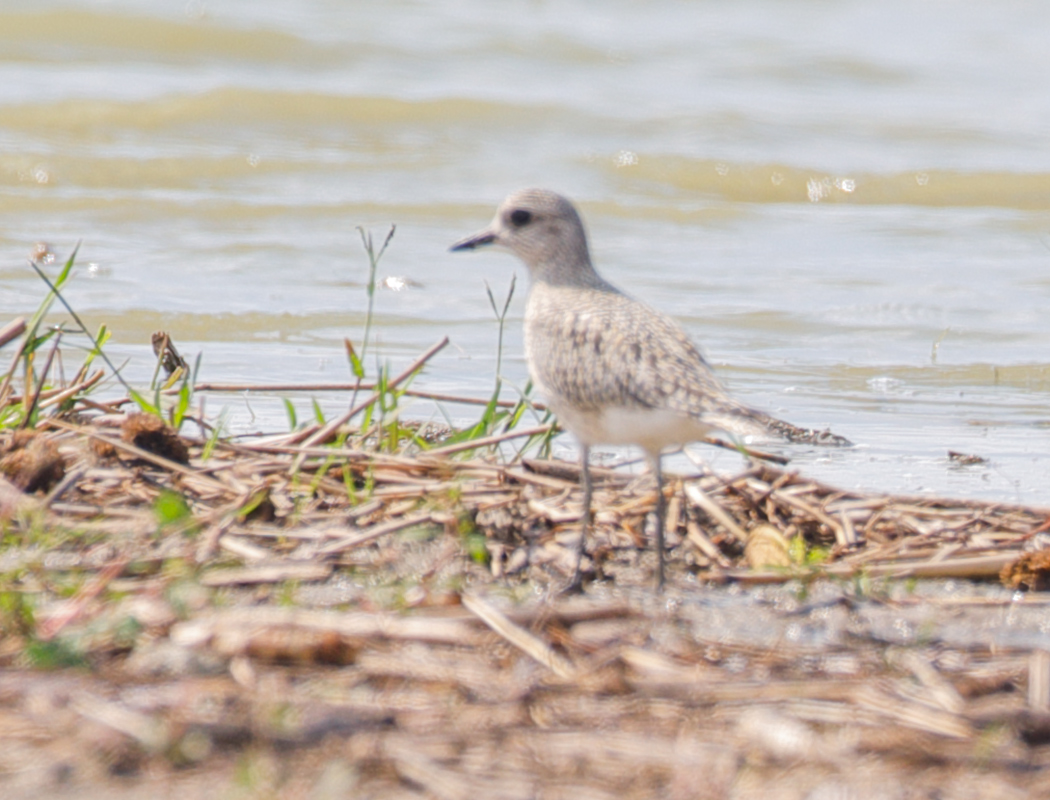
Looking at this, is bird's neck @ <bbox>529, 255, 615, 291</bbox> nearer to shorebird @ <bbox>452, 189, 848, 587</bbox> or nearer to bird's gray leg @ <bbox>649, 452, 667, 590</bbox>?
shorebird @ <bbox>452, 189, 848, 587</bbox>

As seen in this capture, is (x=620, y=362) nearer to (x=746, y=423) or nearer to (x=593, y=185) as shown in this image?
(x=746, y=423)

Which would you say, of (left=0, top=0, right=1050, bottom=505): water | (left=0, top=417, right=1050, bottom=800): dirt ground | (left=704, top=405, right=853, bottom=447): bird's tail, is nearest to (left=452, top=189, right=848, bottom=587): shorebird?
(left=704, top=405, right=853, bottom=447): bird's tail

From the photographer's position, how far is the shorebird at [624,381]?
12.0 ft

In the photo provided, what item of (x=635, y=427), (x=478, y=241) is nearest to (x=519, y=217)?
(x=478, y=241)

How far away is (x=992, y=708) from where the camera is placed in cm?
274

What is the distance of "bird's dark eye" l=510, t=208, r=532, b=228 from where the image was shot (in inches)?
182

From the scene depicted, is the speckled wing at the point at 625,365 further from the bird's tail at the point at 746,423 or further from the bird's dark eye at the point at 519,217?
the bird's dark eye at the point at 519,217

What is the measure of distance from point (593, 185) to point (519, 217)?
7300 millimetres

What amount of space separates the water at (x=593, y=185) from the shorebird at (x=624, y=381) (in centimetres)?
143

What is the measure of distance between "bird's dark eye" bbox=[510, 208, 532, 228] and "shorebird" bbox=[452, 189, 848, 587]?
0.28 metres

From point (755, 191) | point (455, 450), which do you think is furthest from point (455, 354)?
point (755, 191)

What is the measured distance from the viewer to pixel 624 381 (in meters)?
3.77

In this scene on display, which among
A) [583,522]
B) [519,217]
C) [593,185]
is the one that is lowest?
[583,522]

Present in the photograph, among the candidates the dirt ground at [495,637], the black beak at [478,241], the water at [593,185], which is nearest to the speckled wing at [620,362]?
the dirt ground at [495,637]
